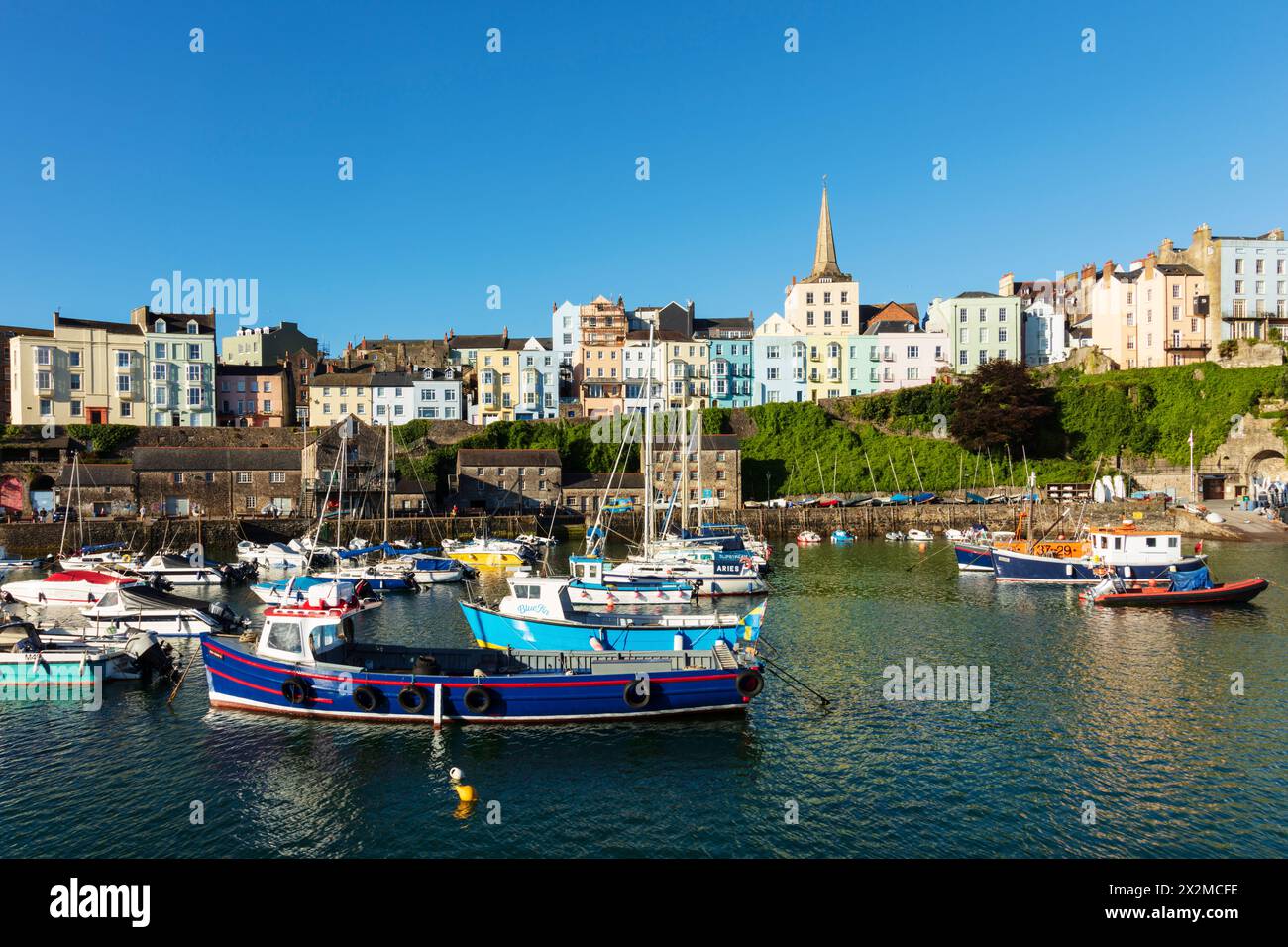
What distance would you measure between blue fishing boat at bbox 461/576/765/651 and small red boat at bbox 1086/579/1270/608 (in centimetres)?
2160

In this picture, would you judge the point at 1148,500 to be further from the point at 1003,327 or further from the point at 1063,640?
the point at 1063,640

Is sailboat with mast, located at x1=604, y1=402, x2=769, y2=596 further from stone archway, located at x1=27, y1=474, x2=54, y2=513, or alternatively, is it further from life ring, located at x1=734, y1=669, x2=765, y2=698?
stone archway, located at x1=27, y1=474, x2=54, y2=513

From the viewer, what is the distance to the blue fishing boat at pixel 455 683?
2206 cm

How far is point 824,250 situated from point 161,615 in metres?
91.9

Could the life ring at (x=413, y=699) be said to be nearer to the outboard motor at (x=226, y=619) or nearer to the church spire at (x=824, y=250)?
the outboard motor at (x=226, y=619)

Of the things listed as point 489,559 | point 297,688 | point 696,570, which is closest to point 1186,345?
point 696,570

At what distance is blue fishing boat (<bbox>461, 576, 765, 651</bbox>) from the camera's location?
88.6 feet

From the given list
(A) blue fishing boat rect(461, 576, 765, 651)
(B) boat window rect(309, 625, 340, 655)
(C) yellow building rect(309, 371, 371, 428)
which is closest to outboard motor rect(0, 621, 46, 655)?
(B) boat window rect(309, 625, 340, 655)

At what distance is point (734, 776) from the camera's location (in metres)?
19.4

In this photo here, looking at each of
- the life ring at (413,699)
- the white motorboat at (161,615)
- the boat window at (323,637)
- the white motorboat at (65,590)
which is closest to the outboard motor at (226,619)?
the white motorboat at (161,615)

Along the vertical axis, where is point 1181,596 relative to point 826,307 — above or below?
below

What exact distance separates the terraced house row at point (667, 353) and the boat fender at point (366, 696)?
57424 millimetres

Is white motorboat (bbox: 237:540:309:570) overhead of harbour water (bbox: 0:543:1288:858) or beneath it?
overhead

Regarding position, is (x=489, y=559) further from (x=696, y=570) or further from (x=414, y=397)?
(x=414, y=397)
